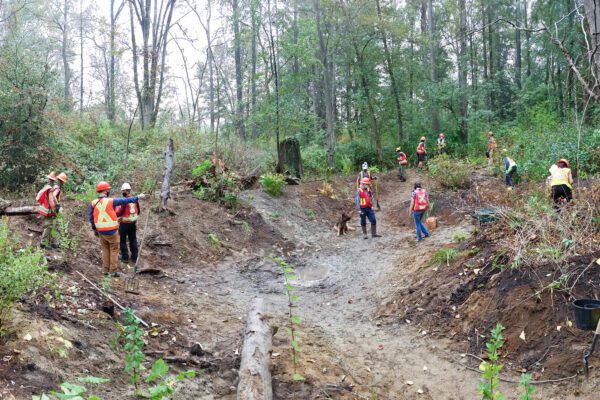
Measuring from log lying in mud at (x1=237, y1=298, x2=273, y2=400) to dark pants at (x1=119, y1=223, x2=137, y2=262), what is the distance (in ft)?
14.8

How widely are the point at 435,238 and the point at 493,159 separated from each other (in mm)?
10671

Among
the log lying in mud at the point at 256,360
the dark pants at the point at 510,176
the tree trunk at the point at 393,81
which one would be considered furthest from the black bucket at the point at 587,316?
the tree trunk at the point at 393,81

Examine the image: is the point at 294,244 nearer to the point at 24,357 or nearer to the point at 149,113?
the point at 24,357

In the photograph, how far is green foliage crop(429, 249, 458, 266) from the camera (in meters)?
8.41

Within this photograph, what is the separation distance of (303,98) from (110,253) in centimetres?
1848

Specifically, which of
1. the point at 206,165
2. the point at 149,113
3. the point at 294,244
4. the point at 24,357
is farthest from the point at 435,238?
the point at 149,113

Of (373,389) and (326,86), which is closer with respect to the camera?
(373,389)

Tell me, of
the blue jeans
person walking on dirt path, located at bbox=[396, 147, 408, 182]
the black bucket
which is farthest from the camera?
person walking on dirt path, located at bbox=[396, 147, 408, 182]

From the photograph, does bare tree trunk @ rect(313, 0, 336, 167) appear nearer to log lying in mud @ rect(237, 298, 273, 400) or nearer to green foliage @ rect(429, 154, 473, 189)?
green foliage @ rect(429, 154, 473, 189)

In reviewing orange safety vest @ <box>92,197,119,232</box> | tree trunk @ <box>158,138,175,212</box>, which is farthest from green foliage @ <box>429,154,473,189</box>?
orange safety vest @ <box>92,197,119,232</box>

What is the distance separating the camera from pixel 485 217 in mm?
9305

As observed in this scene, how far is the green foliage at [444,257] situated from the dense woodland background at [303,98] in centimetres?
644

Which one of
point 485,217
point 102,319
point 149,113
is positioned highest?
point 149,113

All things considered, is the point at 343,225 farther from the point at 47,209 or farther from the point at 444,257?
the point at 47,209
